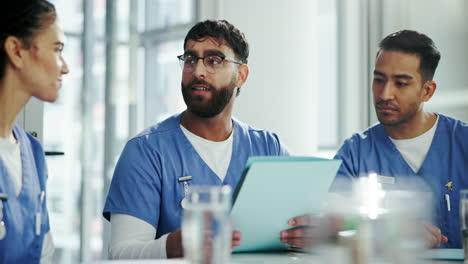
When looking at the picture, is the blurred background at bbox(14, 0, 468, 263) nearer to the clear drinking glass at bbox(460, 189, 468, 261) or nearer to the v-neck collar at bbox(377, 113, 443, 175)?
the v-neck collar at bbox(377, 113, 443, 175)

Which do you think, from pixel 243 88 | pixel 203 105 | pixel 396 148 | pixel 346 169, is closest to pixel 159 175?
pixel 203 105

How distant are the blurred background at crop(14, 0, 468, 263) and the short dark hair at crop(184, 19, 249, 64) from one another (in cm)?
89

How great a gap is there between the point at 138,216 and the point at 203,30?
23.9 inches

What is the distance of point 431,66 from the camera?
2.13 m

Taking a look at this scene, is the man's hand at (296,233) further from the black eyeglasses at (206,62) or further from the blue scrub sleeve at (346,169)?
the black eyeglasses at (206,62)

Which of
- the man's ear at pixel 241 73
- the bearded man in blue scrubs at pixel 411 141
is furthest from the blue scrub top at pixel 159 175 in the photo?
the bearded man in blue scrubs at pixel 411 141

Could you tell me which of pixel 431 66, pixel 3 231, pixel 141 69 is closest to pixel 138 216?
pixel 3 231

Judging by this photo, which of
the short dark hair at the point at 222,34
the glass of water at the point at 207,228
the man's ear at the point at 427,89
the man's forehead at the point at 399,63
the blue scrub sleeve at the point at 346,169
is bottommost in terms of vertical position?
the glass of water at the point at 207,228

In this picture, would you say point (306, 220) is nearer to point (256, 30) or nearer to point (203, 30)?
point (203, 30)

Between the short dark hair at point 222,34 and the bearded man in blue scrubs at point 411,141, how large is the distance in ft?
1.47

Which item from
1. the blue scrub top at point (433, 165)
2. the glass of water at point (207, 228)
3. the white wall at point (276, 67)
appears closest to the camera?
the glass of water at point (207, 228)

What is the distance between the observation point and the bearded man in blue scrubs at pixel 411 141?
1.86 meters

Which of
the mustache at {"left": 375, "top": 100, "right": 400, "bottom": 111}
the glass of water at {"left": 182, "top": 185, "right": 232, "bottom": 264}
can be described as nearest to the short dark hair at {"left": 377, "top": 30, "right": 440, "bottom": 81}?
the mustache at {"left": 375, "top": 100, "right": 400, "bottom": 111}

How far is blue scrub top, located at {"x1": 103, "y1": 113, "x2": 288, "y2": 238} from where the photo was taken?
1.62 m
